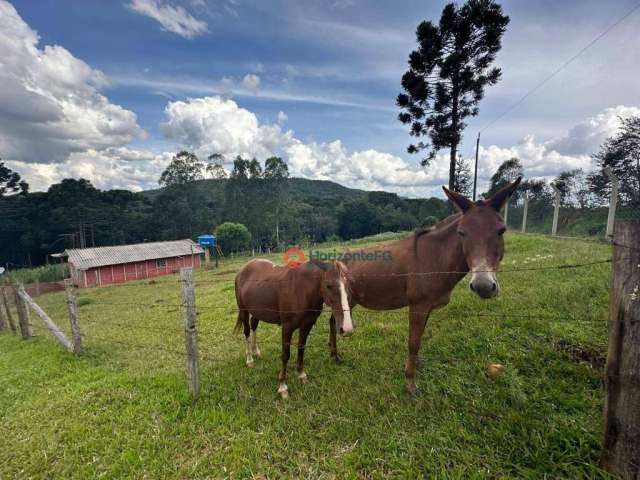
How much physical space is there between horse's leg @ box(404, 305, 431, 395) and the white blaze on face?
0.89 metres

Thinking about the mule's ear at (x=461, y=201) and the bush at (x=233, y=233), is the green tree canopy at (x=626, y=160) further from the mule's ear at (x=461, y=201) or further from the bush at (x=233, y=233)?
the bush at (x=233, y=233)

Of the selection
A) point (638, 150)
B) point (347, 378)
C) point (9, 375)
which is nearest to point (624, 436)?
point (347, 378)

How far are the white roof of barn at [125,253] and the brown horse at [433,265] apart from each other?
2876 centimetres

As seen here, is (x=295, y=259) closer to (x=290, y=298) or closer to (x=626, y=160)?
(x=290, y=298)

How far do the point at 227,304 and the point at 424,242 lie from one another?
737 cm

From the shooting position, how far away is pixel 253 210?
39.2 meters

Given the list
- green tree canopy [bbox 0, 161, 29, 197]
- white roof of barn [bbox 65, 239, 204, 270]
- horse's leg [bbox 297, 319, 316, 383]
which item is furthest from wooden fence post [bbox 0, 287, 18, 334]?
green tree canopy [bbox 0, 161, 29, 197]

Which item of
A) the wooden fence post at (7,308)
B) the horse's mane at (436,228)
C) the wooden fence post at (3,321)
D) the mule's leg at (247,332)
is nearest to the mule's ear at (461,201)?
the horse's mane at (436,228)

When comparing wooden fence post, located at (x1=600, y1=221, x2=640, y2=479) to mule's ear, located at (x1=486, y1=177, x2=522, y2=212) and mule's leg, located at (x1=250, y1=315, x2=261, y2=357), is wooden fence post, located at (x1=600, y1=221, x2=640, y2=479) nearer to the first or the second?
mule's ear, located at (x1=486, y1=177, x2=522, y2=212)

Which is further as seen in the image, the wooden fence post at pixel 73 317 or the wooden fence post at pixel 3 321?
the wooden fence post at pixel 3 321

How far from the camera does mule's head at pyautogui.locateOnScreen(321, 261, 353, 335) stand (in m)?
2.96

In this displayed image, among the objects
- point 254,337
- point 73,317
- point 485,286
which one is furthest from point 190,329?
point 73,317

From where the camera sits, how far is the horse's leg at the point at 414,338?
3.25 meters

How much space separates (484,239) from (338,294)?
1582 mm
